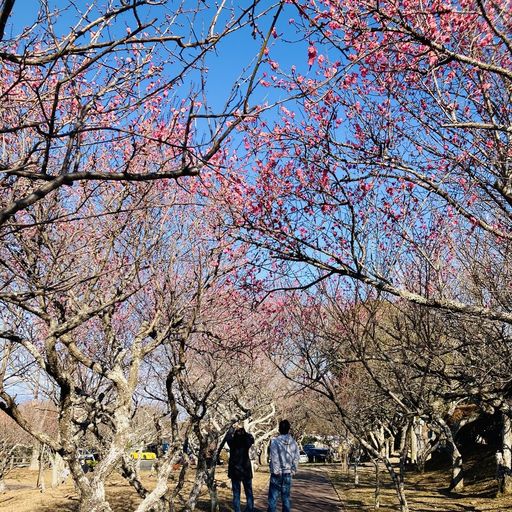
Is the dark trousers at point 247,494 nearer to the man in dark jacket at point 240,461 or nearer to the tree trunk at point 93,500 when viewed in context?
the man in dark jacket at point 240,461

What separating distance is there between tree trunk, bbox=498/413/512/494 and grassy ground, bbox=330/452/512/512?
15.8 inches

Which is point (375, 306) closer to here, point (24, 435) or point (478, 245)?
point (478, 245)

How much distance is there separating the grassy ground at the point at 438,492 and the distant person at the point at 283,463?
6609 mm

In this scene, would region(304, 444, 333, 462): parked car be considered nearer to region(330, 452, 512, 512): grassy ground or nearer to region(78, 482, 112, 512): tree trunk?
region(330, 452, 512, 512): grassy ground

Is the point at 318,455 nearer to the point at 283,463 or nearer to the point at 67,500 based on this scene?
the point at 67,500

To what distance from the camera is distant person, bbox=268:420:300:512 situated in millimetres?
8938

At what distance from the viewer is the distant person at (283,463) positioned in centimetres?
894

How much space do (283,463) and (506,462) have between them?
37.9 ft

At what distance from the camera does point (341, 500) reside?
709 inches

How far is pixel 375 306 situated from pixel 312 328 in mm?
3258

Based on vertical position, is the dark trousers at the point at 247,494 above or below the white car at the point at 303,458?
above

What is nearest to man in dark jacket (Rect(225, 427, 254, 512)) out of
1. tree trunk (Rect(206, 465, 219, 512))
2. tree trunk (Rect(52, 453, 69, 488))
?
tree trunk (Rect(206, 465, 219, 512))

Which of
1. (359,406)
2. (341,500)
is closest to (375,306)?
(359,406)

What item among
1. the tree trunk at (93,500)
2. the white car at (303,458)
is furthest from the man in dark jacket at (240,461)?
the white car at (303,458)
